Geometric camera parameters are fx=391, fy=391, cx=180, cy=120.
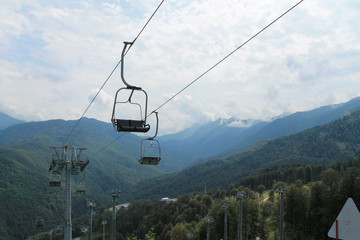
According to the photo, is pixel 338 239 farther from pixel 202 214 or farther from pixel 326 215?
pixel 202 214

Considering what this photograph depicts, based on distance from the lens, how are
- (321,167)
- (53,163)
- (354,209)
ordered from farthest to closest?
1. (321,167)
2. (53,163)
3. (354,209)

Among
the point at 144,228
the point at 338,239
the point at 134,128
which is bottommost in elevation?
the point at 144,228

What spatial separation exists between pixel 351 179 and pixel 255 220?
23552 millimetres

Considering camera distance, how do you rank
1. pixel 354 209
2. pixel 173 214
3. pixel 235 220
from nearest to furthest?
pixel 354 209 < pixel 235 220 < pixel 173 214

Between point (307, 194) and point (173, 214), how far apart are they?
2705 inches

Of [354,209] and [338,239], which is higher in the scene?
[354,209]

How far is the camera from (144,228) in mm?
132625

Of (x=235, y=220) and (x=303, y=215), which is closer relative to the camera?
(x=303, y=215)

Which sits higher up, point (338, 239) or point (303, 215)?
point (338, 239)

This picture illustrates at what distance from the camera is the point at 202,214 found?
4702 inches

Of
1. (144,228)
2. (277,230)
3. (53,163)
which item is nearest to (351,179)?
(277,230)

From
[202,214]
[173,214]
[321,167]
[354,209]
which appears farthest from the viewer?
[321,167]

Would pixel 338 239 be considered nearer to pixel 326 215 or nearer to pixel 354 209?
pixel 354 209


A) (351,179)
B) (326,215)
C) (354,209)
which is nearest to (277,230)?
(326,215)
